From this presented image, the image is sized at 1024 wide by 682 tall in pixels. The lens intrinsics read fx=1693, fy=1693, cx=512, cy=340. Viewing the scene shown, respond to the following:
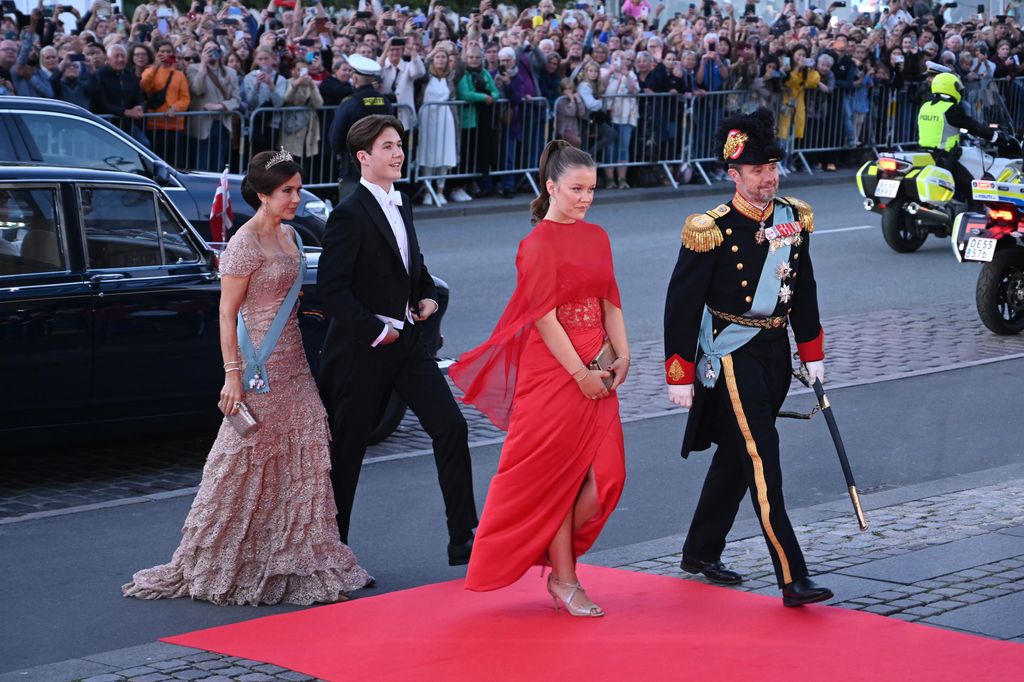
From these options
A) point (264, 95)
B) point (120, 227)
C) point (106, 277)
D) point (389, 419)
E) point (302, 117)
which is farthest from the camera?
point (302, 117)

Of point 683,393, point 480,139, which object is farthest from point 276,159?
point 480,139

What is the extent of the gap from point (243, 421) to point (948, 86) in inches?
458

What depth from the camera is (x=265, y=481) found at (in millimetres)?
6617

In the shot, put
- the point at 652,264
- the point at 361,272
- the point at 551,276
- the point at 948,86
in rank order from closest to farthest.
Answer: the point at 551,276, the point at 361,272, the point at 652,264, the point at 948,86

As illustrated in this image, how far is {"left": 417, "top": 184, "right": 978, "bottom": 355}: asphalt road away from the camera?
1392 cm

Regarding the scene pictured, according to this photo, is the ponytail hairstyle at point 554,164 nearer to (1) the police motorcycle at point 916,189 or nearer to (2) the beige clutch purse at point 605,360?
(2) the beige clutch purse at point 605,360

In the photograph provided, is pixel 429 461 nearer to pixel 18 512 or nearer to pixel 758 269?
pixel 18 512

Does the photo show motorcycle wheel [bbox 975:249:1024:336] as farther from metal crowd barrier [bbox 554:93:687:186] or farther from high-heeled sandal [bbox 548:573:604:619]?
metal crowd barrier [bbox 554:93:687:186]

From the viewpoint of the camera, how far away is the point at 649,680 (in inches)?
215

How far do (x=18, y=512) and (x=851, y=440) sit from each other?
4.59 m

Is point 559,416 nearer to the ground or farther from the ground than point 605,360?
nearer to the ground

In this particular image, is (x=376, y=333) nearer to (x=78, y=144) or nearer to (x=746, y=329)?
(x=746, y=329)

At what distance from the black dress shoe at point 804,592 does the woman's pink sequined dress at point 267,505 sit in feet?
5.54

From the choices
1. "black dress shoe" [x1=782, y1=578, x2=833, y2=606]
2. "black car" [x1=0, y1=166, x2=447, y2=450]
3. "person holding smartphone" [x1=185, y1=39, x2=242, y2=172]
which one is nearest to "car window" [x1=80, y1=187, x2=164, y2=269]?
"black car" [x1=0, y1=166, x2=447, y2=450]
